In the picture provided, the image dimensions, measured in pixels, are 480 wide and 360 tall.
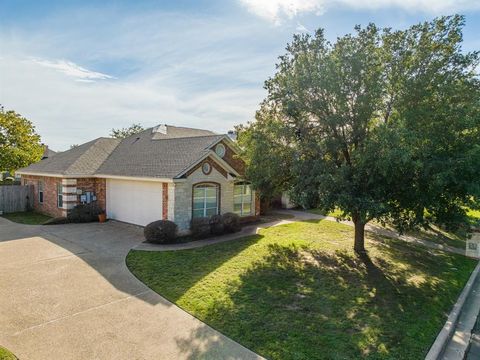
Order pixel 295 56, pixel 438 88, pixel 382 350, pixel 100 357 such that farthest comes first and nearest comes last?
pixel 295 56
pixel 438 88
pixel 382 350
pixel 100 357

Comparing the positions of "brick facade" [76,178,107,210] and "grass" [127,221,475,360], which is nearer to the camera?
"grass" [127,221,475,360]

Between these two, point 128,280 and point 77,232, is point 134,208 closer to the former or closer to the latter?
point 77,232

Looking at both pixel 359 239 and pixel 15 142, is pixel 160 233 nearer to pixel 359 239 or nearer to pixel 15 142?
pixel 359 239

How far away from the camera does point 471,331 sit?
7.21m

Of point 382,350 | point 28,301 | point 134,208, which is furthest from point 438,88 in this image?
point 134,208

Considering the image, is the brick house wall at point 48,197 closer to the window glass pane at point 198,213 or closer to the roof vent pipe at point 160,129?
the roof vent pipe at point 160,129

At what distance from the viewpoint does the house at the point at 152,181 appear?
15008mm

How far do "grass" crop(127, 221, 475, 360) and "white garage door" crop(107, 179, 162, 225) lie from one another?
426 centimetres

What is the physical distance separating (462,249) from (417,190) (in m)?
8.34

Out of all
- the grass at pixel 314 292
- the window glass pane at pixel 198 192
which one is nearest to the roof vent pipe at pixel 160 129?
the window glass pane at pixel 198 192

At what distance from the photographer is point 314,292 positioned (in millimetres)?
8641

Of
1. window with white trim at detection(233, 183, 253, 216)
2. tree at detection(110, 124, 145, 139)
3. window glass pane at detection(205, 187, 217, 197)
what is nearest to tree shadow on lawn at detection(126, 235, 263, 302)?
window glass pane at detection(205, 187, 217, 197)

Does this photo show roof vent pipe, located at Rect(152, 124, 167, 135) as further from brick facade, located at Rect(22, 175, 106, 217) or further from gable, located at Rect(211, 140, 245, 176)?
gable, located at Rect(211, 140, 245, 176)

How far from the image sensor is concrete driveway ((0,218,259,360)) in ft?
18.5
